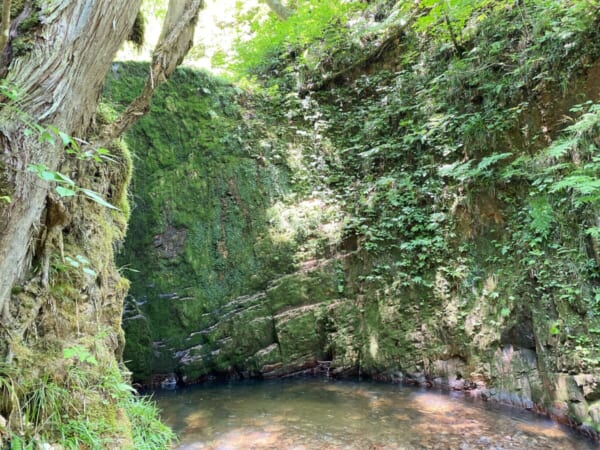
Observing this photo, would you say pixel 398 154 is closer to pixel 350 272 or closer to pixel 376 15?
pixel 350 272

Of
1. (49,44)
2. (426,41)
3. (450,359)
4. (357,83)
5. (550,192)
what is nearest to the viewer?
(49,44)

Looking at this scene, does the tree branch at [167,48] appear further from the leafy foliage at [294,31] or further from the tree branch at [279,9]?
the tree branch at [279,9]

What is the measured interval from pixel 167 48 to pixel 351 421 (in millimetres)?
4016

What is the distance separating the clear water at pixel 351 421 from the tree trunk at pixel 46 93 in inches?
109

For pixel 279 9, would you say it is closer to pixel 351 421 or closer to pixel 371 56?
pixel 371 56

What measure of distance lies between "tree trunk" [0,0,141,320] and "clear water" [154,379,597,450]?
109 inches

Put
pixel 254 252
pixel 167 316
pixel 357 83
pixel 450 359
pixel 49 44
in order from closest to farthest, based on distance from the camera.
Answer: pixel 49 44
pixel 450 359
pixel 167 316
pixel 254 252
pixel 357 83

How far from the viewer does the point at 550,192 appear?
4.27 metres

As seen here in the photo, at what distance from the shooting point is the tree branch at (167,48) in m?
2.95

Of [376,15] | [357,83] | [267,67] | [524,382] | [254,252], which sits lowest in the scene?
[524,382]

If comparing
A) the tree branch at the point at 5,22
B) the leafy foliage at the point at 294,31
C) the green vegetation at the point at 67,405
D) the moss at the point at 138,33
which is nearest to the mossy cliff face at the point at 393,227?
the leafy foliage at the point at 294,31

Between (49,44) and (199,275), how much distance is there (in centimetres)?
470

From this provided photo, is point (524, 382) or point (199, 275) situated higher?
point (199, 275)

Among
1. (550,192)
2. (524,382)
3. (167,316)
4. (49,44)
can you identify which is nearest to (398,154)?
(550,192)
